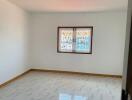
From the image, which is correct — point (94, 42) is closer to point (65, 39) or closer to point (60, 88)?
point (65, 39)

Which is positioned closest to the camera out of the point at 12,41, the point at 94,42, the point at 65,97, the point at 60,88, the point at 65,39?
the point at 65,97

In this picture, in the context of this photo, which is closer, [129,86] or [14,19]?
[129,86]

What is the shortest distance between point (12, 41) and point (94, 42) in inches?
106

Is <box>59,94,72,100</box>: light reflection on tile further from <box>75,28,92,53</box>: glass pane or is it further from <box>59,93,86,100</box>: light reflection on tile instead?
<box>75,28,92,53</box>: glass pane

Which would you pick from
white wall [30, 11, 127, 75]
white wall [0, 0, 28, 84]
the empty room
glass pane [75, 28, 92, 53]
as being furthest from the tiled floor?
glass pane [75, 28, 92, 53]

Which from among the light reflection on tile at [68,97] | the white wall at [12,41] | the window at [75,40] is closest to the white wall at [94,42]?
the window at [75,40]

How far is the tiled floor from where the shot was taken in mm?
3387

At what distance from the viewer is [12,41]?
4.38m

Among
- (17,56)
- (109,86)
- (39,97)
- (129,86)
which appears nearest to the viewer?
(129,86)

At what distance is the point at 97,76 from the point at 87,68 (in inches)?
17.5

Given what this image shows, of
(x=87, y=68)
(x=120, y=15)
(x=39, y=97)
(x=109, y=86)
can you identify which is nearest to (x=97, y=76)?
(x=87, y=68)

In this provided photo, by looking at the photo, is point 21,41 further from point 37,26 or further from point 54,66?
point 54,66

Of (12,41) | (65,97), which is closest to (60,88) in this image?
(65,97)

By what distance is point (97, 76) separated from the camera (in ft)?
17.1
